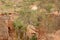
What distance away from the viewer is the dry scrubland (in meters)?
4.75

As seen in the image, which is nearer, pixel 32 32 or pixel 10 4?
pixel 32 32

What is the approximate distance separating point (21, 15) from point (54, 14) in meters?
0.66

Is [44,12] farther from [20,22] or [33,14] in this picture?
[20,22]

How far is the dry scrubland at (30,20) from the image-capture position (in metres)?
4.75

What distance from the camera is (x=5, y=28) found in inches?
186

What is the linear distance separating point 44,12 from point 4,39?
38.1 inches

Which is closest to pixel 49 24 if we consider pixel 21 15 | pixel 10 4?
pixel 21 15

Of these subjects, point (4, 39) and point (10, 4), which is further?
point (10, 4)

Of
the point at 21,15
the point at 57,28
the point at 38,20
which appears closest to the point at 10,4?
the point at 21,15

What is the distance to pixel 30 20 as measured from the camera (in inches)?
190

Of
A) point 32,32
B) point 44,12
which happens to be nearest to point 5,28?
point 32,32

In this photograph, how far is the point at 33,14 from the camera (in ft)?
16.0

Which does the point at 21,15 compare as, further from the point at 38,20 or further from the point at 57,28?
the point at 57,28

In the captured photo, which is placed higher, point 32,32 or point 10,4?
point 10,4
